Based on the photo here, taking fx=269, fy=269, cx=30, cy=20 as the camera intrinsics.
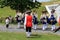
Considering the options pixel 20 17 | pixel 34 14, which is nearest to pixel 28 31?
pixel 34 14

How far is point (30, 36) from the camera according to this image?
651 inches

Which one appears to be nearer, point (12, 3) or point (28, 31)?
point (28, 31)

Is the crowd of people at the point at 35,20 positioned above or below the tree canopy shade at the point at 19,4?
below

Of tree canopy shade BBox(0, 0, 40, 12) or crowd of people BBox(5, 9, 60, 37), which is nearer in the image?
crowd of people BBox(5, 9, 60, 37)

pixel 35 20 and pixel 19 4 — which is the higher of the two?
pixel 19 4

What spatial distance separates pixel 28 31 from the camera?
16078 mm

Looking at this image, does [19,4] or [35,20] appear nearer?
[35,20]

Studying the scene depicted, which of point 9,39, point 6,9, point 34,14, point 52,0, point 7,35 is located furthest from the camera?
point 52,0

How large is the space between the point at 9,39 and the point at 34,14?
5.10 meters

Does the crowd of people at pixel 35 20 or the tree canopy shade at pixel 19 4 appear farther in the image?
the tree canopy shade at pixel 19 4

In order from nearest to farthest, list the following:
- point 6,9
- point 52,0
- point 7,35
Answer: point 7,35 → point 6,9 → point 52,0

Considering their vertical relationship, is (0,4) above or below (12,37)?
above

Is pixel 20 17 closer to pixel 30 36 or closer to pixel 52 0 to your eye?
pixel 30 36

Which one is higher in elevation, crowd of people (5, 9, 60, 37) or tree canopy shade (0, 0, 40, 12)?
tree canopy shade (0, 0, 40, 12)
